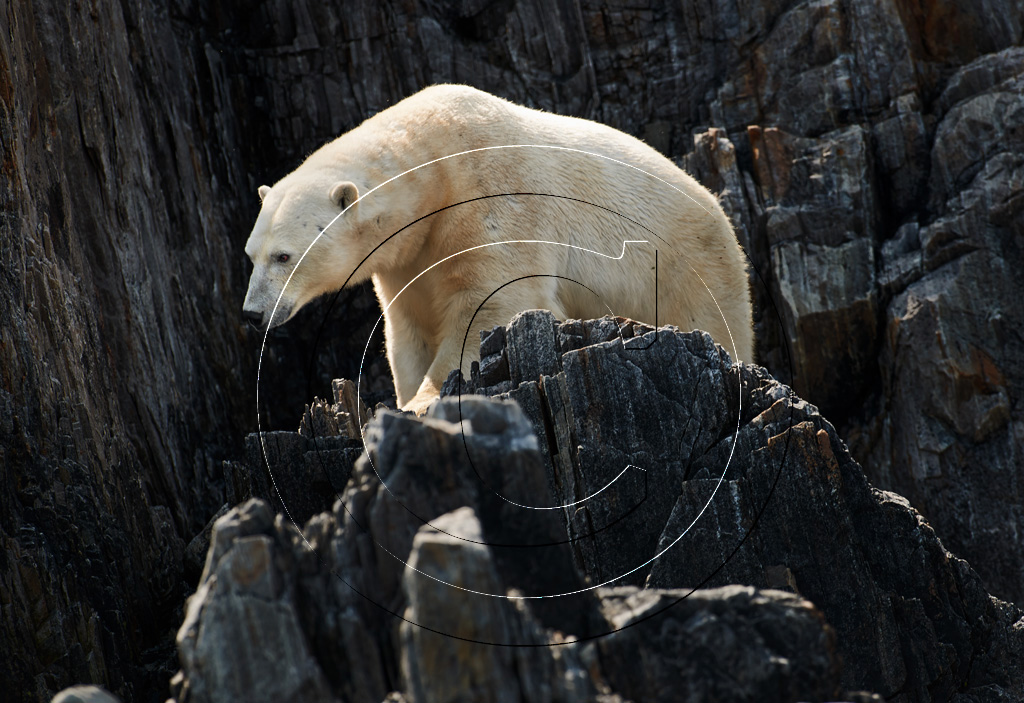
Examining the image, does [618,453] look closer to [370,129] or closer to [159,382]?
[370,129]

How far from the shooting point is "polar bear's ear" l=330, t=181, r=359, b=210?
21.0ft

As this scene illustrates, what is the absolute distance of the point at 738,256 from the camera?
802 cm

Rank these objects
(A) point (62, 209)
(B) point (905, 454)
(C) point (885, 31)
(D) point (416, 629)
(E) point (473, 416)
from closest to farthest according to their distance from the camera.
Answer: (D) point (416, 629)
(E) point (473, 416)
(A) point (62, 209)
(B) point (905, 454)
(C) point (885, 31)

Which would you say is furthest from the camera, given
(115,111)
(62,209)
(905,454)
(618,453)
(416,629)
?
(905,454)

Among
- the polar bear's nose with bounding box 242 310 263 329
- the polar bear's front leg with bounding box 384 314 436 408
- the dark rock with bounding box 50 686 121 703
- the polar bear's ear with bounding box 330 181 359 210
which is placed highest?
the polar bear's ear with bounding box 330 181 359 210

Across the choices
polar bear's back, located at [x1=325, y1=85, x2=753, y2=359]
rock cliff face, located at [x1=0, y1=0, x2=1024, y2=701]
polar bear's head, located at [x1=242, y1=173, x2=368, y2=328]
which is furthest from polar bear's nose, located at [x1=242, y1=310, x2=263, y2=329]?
polar bear's back, located at [x1=325, y1=85, x2=753, y2=359]

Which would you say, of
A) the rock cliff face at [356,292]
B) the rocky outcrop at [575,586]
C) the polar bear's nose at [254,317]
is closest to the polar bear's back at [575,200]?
the rock cliff face at [356,292]

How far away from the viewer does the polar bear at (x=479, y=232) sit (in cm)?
A: 650

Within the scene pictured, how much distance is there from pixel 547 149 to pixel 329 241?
6.17 feet

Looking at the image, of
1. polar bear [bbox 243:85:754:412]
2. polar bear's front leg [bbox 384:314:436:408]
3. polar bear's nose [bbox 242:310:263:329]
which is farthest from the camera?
polar bear's front leg [bbox 384:314:436:408]

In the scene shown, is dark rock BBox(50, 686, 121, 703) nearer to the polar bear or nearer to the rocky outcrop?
the rocky outcrop

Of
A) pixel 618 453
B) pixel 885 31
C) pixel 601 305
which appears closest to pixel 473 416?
pixel 618 453

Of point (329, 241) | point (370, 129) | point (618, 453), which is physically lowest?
point (618, 453)

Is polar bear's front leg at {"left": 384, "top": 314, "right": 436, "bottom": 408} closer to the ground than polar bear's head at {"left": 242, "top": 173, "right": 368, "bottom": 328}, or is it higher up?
closer to the ground
